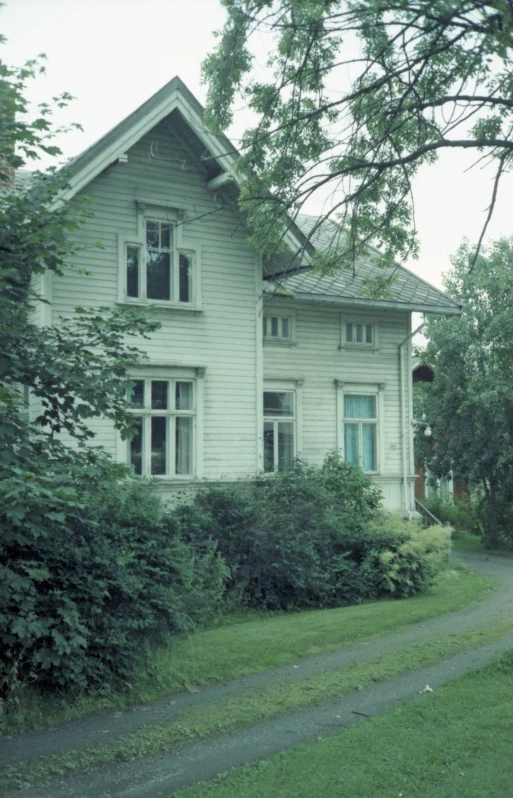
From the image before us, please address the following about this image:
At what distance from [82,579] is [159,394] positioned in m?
8.24

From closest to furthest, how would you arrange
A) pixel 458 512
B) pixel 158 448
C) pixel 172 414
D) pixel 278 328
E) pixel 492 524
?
pixel 158 448, pixel 172 414, pixel 278 328, pixel 492 524, pixel 458 512

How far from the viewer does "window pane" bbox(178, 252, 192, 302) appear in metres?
17.5

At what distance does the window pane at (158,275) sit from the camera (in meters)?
17.0

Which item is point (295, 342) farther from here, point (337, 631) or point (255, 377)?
point (337, 631)

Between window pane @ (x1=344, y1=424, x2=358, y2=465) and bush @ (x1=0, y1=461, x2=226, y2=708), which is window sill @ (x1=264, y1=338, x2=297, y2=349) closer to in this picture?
window pane @ (x1=344, y1=424, x2=358, y2=465)

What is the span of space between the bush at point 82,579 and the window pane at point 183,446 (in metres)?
6.15

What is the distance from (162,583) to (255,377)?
27.6ft

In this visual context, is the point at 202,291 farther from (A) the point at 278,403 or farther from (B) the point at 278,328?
(A) the point at 278,403

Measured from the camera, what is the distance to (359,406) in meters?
21.4

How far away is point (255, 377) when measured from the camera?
59.3ft

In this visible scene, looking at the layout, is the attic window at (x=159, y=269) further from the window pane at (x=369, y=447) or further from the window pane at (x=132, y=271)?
the window pane at (x=369, y=447)

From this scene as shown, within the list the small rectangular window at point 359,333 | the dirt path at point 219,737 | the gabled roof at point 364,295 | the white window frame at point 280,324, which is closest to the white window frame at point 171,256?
the gabled roof at point 364,295

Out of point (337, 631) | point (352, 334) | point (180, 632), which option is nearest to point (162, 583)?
point (180, 632)

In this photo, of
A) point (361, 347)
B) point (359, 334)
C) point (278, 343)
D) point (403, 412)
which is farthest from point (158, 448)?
point (403, 412)
